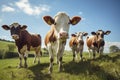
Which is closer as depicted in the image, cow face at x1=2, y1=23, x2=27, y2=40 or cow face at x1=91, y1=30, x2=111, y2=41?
cow face at x1=2, y1=23, x2=27, y2=40

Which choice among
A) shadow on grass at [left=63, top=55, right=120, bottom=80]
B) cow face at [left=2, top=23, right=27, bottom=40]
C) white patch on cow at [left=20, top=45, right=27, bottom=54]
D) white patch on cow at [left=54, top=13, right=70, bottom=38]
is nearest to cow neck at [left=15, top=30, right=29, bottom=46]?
white patch on cow at [left=20, top=45, right=27, bottom=54]

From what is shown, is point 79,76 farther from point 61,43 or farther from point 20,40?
point 20,40

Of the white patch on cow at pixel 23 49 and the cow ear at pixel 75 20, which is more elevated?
the cow ear at pixel 75 20

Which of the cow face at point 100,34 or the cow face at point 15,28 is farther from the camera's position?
the cow face at point 100,34

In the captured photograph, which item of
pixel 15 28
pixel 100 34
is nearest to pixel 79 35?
pixel 100 34

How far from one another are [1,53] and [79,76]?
42.6 meters

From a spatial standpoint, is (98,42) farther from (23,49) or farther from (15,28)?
(15,28)

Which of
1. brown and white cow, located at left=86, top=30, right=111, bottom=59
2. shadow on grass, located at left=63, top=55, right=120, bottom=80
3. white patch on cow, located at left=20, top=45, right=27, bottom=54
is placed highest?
brown and white cow, located at left=86, top=30, right=111, bottom=59

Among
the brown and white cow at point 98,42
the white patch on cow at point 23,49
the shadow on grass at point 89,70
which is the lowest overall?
the shadow on grass at point 89,70

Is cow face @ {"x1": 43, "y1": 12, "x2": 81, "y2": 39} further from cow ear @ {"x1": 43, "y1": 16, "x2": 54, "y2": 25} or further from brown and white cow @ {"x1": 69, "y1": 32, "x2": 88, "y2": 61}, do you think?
brown and white cow @ {"x1": 69, "y1": 32, "x2": 88, "y2": 61}

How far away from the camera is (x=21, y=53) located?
49.8 feet

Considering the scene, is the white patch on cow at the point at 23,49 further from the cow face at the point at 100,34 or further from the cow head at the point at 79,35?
the cow face at the point at 100,34

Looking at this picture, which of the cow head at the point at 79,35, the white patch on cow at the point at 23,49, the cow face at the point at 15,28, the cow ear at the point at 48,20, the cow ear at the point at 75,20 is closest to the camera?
the cow ear at the point at 48,20

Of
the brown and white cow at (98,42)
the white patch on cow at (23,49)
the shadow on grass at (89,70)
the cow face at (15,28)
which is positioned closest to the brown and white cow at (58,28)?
the shadow on grass at (89,70)
